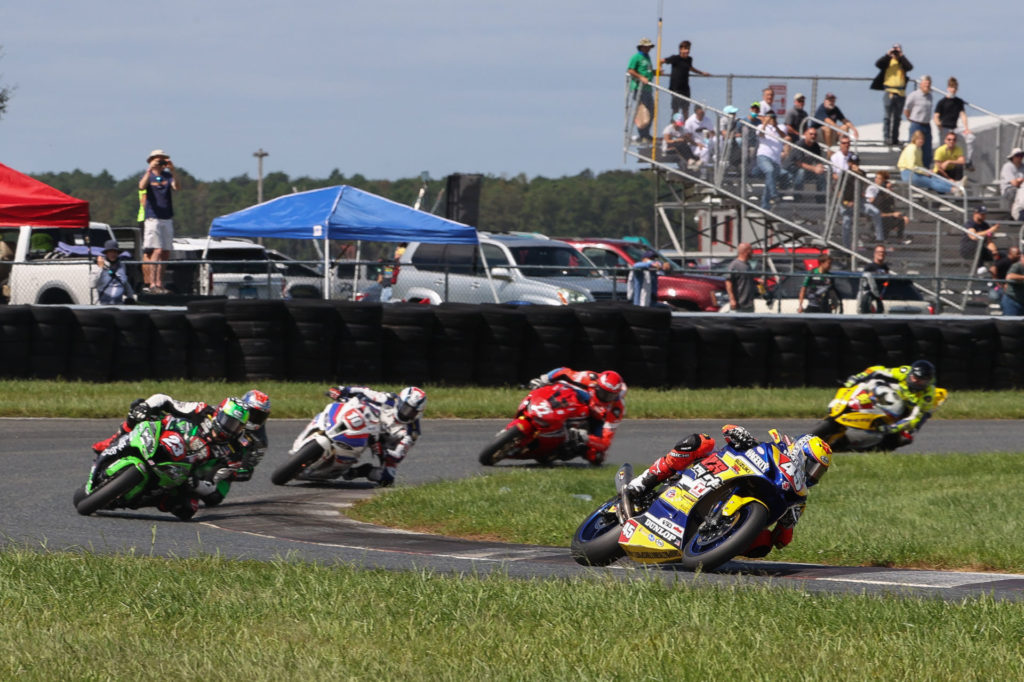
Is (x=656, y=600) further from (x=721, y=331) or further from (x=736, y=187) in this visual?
(x=736, y=187)

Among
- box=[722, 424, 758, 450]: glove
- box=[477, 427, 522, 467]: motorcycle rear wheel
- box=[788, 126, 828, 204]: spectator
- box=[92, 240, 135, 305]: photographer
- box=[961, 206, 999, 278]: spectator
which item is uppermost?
box=[788, 126, 828, 204]: spectator

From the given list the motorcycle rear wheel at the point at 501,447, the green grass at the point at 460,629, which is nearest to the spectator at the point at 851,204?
the motorcycle rear wheel at the point at 501,447

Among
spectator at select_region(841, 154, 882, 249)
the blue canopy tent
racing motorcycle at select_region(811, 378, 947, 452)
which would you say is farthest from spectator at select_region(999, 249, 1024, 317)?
racing motorcycle at select_region(811, 378, 947, 452)

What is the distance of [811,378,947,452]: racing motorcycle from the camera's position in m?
13.9

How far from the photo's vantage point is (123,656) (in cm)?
505

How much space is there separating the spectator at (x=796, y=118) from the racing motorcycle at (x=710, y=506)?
2002 centimetres

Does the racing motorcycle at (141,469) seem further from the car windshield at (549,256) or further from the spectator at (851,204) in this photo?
the spectator at (851,204)

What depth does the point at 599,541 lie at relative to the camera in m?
7.48

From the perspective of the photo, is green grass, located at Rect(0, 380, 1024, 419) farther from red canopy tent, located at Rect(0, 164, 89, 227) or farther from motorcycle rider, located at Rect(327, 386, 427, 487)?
motorcycle rider, located at Rect(327, 386, 427, 487)

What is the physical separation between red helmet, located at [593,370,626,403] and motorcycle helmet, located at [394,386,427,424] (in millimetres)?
1941

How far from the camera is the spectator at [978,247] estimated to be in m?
23.5

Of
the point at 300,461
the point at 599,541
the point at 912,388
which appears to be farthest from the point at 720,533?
the point at 912,388

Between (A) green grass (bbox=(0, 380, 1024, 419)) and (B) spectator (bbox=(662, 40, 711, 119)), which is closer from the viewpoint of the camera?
(A) green grass (bbox=(0, 380, 1024, 419))

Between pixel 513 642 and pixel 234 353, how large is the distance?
13.0 meters
